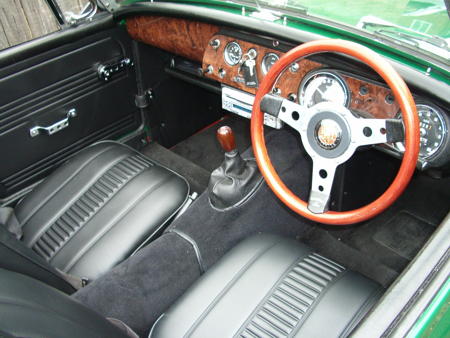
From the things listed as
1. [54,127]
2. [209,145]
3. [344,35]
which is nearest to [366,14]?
[344,35]

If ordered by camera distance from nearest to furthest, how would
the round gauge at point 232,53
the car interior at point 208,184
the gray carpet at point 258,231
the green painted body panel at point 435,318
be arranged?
the green painted body panel at point 435,318 < the car interior at point 208,184 < the gray carpet at point 258,231 < the round gauge at point 232,53

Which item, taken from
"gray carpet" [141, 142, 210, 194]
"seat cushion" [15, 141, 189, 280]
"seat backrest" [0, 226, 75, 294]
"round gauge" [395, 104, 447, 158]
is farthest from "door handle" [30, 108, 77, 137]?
"round gauge" [395, 104, 447, 158]

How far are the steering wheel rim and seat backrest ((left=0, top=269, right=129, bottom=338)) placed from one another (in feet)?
2.32

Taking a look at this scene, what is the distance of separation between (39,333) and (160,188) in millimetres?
1068

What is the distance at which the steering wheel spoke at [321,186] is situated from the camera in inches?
50.3

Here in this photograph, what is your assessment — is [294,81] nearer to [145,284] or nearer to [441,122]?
[441,122]

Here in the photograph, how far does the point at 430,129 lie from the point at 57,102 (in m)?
1.55

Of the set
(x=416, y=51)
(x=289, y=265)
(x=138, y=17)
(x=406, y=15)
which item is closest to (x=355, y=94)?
(x=416, y=51)

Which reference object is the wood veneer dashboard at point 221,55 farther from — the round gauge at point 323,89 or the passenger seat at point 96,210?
A: the passenger seat at point 96,210

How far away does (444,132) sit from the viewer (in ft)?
4.02

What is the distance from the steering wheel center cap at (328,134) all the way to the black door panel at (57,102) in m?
1.23

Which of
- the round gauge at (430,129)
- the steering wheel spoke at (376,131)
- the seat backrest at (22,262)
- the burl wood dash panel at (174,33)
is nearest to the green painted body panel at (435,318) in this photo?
the steering wheel spoke at (376,131)

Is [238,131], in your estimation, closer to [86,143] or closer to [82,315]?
[86,143]

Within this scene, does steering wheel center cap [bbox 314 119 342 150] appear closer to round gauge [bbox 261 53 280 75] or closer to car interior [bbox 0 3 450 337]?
car interior [bbox 0 3 450 337]
